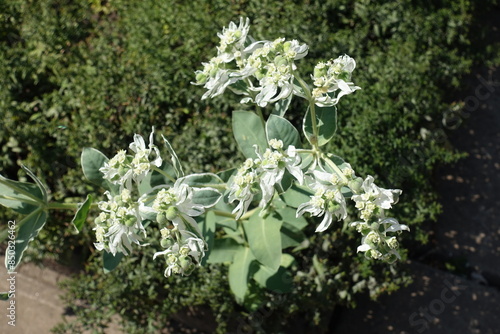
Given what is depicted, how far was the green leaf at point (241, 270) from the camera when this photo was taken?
285 cm

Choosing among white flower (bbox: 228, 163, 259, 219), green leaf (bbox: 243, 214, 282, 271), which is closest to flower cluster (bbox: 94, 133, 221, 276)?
white flower (bbox: 228, 163, 259, 219)

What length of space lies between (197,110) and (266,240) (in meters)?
1.43

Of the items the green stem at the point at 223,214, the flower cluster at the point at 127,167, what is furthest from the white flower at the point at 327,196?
the green stem at the point at 223,214

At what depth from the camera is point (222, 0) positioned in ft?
12.8

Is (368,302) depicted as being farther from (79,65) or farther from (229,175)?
(79,65)

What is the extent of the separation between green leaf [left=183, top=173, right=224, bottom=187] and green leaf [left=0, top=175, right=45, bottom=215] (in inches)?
24.1

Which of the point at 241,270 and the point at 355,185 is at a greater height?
the point at 355,185

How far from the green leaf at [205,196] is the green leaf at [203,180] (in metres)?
0.06

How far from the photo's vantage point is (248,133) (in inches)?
92.9

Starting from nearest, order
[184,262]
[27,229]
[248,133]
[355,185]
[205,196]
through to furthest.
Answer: [355,185]
[184,262]
[205,196]
[27,229]
[248,133]

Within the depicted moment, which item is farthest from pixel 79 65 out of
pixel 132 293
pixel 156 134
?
pixel 132 293

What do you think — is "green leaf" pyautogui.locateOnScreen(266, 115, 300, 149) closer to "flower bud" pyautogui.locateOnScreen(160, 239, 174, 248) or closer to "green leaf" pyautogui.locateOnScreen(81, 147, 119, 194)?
"flower bud" pyautogui.locateOnScreen(160, 239, 174, 248)

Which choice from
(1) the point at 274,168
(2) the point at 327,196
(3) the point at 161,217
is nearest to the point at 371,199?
(2) the point at 327,196

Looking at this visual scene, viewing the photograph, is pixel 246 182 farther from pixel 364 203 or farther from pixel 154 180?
pixel 154 180
